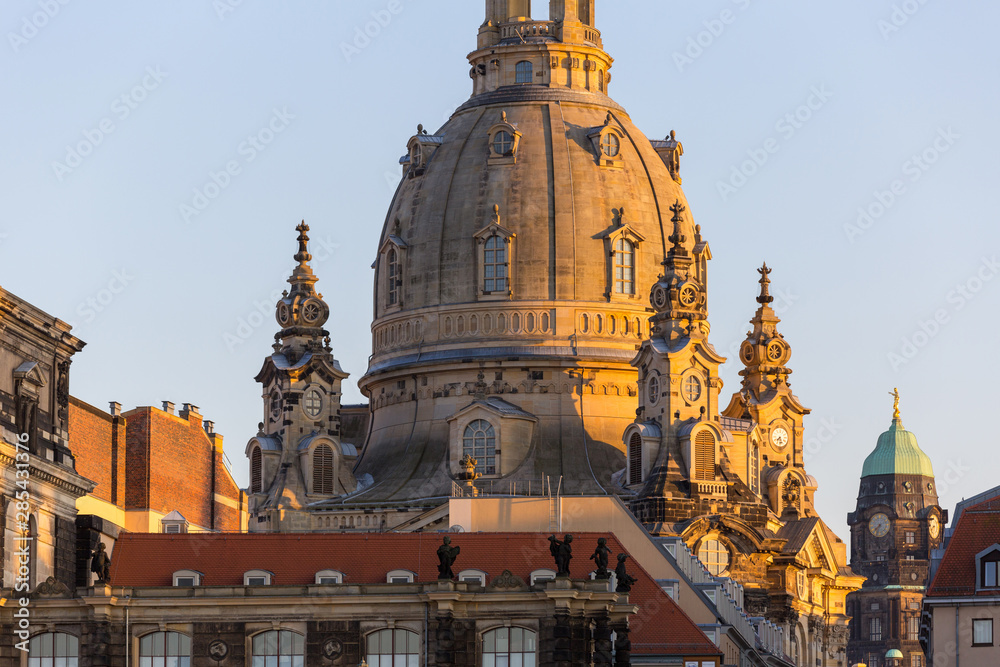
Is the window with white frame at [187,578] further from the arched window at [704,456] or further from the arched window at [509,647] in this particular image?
the arched window at [704,456]

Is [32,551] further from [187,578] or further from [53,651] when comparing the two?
[187,578]

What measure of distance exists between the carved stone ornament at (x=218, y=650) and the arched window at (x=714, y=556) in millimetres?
55943

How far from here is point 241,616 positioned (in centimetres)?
11075

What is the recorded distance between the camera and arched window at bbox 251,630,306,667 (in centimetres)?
11050

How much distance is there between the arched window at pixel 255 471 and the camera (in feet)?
558

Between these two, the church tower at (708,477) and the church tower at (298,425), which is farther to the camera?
the church tower at (298,425)

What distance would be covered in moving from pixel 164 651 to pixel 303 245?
66.2 metres

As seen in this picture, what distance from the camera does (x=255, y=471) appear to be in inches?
6727

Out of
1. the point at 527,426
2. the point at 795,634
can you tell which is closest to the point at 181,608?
the point at 527,426

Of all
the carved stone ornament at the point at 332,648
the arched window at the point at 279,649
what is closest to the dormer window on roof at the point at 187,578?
the arched window at the point at 279,649

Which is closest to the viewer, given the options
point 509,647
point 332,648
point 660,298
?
point 509,647

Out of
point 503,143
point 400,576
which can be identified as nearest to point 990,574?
point 400,576

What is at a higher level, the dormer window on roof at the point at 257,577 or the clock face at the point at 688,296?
the clock face at the point at 688,296

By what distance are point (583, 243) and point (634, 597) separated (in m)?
48.5
